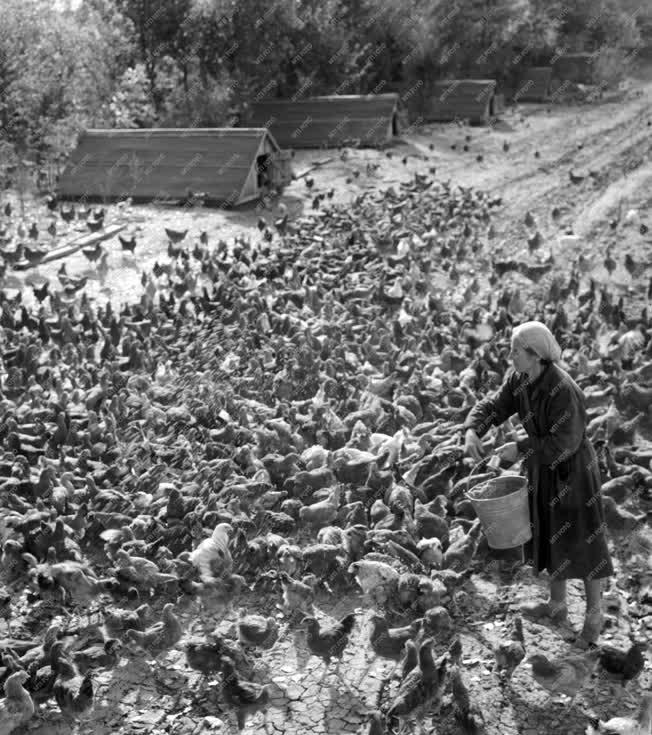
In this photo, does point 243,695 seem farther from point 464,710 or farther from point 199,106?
point 199,106

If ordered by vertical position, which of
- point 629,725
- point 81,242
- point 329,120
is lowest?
point 81,242

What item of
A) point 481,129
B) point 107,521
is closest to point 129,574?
point 107,521

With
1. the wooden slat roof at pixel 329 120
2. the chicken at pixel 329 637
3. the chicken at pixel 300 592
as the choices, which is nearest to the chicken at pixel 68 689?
the chicken at pixel 329 637

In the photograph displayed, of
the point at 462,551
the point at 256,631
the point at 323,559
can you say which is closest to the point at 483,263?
the point at 462,551

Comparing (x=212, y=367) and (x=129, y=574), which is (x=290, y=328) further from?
(x=129, y=574)

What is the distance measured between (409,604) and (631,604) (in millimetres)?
1630

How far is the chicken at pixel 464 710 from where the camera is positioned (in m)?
5.71

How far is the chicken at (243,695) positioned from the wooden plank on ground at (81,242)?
11019 mm

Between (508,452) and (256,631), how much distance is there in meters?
2.85

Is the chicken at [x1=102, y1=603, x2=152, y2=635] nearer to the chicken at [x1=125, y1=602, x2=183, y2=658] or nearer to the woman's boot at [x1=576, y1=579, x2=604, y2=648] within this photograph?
the chicken at [x1=125, y1=602, x2=183, y2=658]

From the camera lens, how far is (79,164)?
69.1 feet

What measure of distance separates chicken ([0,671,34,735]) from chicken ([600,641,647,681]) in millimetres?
3303

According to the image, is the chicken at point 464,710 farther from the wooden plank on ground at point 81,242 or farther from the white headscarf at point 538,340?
the wooden plank on ground at point 81,242

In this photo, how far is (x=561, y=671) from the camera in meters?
6.12
